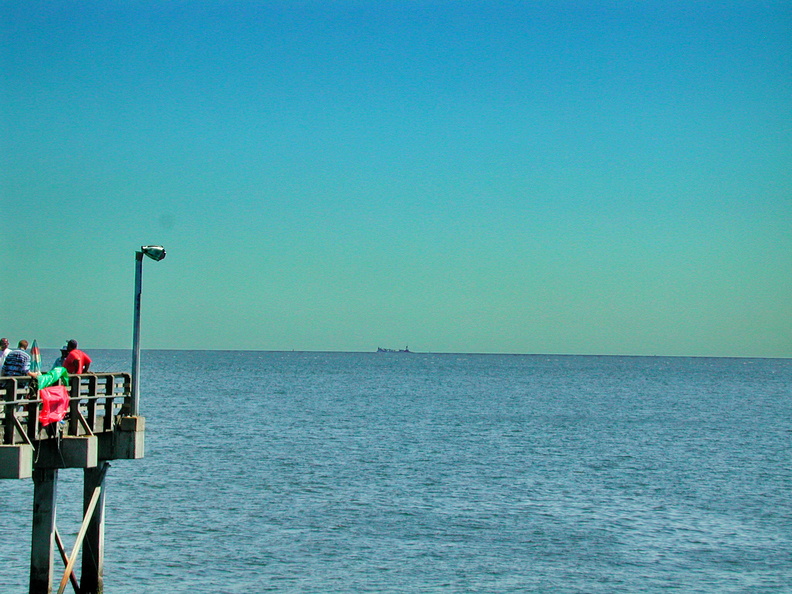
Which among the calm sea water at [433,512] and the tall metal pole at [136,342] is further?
the calm sea water at [433,512]

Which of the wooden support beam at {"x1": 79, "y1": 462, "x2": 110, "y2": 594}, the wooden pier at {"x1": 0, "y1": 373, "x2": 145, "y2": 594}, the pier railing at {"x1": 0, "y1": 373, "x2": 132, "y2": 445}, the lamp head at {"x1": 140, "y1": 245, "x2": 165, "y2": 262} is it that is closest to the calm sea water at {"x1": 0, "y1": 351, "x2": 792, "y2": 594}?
the wooden support beam at {"x1": 79, "y1": 462, "x2": 110, "y2": 594}

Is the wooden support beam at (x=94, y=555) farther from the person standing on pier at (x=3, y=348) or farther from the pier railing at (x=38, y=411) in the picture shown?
the person standing on pier at (x=3, y=348)

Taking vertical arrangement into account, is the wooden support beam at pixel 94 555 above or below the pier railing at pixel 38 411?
below

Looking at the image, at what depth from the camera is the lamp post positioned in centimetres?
1858

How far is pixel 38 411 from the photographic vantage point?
16.4 metres

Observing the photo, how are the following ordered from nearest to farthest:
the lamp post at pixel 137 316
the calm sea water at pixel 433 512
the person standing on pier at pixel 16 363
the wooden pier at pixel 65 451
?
the wooden pier at pixel 65 451, the person standing on pier at pixel 16 363, the lamp post at pixel 137 316, the calm sea water at pixel 433 512

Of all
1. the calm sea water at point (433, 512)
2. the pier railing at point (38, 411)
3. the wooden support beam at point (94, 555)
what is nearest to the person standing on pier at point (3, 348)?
the pier railing at point (38, 411)

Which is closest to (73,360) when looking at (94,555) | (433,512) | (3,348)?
(3,348)

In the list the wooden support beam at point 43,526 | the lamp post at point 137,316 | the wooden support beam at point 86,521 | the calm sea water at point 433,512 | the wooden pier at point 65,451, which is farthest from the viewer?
the calm sea water at point 433,512

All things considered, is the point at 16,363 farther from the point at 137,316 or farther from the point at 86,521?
the point at 86,521

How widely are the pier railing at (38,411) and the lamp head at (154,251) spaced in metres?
2.35

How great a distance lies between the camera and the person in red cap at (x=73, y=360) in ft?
60.0

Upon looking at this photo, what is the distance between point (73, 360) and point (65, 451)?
2.12 metres

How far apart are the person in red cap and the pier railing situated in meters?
0.56
